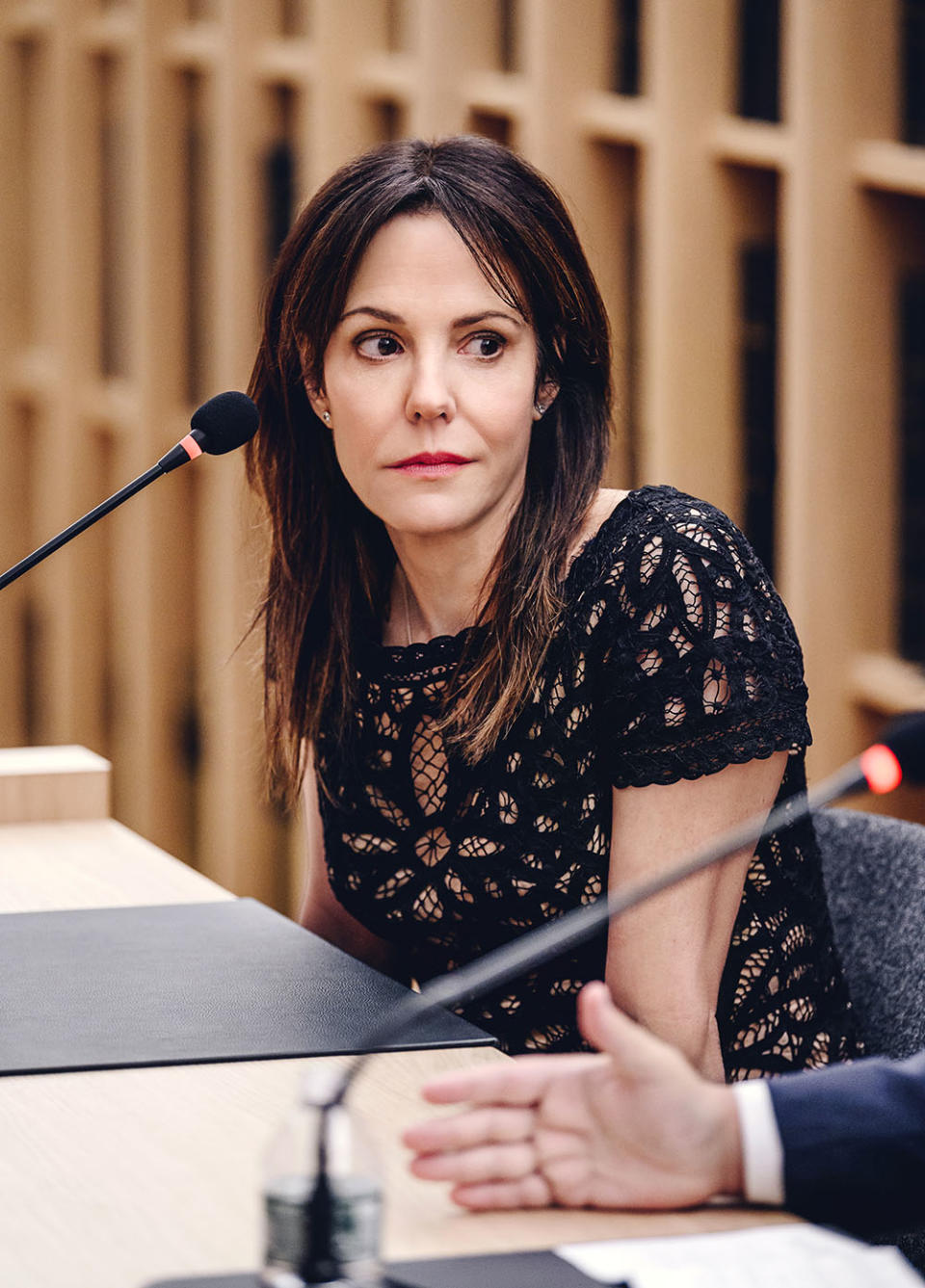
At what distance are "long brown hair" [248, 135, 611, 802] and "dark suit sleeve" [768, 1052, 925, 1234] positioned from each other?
0.74 meters

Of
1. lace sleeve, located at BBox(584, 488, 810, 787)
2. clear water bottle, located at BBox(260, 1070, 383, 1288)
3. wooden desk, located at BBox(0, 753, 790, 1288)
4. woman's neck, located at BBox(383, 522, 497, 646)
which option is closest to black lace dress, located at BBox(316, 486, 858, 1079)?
lace sleeve, located at BBox(584, 488, 810, 787)

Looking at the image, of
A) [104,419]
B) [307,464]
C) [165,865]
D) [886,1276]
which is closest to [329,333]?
[307,464]

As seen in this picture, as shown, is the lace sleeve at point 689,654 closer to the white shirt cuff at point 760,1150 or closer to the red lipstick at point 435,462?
the red lipstick at point 435,462

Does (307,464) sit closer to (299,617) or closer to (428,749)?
(299,617)

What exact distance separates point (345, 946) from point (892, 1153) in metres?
1.00

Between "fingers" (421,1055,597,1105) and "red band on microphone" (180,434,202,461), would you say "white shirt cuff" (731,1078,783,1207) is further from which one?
"red band on microphone" (180,434,202,461)

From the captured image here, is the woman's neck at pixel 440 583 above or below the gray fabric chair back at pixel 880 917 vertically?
above

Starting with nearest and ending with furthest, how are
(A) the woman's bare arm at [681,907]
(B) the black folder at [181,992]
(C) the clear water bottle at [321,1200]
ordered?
(C) the clear water bottle at [321,1200] < (B) the black folder at [181,992] < (A) the woman's bare arm at [681,907]

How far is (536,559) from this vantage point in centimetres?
180

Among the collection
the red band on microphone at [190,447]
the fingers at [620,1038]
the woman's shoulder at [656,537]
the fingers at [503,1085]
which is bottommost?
the fingers at [503,1085]

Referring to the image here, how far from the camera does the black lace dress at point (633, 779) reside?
5.30 feet

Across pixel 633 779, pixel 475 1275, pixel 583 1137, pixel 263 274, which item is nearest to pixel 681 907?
pixel 633 779

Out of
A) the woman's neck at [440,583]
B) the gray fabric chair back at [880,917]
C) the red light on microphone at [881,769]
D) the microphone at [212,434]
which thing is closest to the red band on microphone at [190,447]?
the microphone at [212,434]

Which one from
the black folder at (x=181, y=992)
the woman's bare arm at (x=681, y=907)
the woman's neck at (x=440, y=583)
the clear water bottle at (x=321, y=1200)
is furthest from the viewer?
Answer: the woman's neck at (x=440, y=583)
